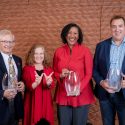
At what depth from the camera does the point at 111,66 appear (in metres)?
2.56

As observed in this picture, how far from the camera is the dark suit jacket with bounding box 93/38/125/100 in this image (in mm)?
2619

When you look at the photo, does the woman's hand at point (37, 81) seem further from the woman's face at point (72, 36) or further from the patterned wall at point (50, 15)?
the patterned wall at point (50, 15)

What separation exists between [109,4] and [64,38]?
3.77ft

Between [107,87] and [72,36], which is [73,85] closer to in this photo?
[107,87]

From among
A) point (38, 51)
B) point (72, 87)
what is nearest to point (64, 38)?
point (38, 51)

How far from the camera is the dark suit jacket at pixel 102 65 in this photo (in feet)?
8.59

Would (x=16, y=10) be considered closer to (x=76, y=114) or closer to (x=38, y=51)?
(x=38, y=51)

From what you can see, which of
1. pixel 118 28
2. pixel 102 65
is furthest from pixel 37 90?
pixel 118 28

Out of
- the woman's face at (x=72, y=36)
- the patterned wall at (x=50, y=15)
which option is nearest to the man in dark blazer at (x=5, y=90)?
the woman's face at (x=72, y=36)

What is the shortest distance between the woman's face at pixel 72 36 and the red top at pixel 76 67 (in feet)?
0.14

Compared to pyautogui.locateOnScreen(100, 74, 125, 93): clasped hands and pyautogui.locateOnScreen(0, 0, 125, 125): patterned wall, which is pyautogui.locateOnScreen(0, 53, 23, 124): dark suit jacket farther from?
pyautogui.locateOnScreen(0, 0, 125, 125): patterned wall

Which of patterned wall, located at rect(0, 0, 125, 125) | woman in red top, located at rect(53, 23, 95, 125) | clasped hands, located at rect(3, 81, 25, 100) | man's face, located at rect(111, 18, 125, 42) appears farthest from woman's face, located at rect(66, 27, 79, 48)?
patterned wall, located at rect(0, 0, 125, 125)

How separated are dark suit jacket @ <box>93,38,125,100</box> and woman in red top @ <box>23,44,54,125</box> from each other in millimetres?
424

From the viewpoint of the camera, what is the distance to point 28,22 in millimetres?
3750
